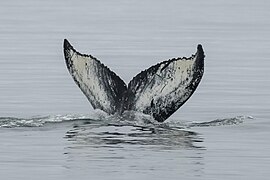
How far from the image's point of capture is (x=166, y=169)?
1095cm

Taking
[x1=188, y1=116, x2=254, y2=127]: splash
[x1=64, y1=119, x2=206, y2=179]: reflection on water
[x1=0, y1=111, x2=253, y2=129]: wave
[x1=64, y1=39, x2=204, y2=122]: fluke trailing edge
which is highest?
[x1=64, y1=39, x2=204, y2=122]: fluke trailing edge

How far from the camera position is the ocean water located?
36.5 ft

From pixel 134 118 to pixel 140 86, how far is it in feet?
1.13

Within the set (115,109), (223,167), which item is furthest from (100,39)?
(223,167)

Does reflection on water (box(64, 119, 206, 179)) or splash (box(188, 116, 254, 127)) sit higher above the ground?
splash (box(188, 116, 254, 127))

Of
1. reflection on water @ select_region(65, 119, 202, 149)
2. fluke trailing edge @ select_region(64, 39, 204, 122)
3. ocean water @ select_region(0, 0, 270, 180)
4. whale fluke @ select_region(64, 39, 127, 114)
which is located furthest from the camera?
whale fluke @ select_region(64, 39, 127, 114)

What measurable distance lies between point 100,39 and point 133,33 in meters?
2.56

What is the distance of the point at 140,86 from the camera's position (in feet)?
43.5

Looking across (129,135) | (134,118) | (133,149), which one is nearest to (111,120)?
(134,118)

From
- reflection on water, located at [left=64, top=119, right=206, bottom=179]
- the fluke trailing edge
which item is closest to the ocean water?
reflection on water, located at [left=64, top=119, right=206, bottom=179]

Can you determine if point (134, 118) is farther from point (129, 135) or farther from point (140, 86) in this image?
point (129, 135)

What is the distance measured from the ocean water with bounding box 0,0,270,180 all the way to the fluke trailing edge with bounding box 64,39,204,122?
0.49 feet

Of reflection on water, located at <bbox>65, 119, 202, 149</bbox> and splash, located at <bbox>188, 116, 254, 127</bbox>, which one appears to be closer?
reflection on water, located at <bbox>65, 119, 202, 149</bbox>

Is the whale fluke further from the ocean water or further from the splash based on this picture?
the splash
